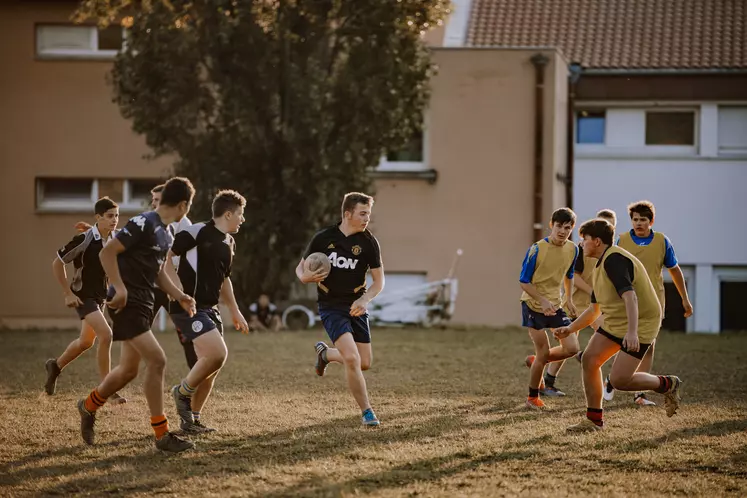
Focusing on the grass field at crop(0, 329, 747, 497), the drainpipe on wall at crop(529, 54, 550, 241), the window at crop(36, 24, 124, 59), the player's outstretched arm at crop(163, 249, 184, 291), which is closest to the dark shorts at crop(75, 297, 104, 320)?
the grass field at crop(0, 329, 747, 497)

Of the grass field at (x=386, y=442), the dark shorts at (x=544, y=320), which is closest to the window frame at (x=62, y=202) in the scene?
the grass field at (x=386, y=442)

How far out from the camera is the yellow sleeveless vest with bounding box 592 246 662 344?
928 centimetres

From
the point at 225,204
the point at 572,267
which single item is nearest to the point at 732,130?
the point at 572,267

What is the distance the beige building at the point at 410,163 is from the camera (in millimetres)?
27000

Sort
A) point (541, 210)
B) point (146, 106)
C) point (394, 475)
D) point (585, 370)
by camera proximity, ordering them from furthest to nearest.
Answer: point (541, 210) → point (146, 106) → point (585, 370) → point (394, 475)

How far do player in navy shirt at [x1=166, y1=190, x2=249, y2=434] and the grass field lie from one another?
0.50 meters

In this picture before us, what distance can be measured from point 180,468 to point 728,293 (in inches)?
959

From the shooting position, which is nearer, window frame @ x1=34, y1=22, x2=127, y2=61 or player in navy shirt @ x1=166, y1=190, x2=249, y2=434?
player in navy shirt @ x1=166, y1=190, x2=249, y2=434

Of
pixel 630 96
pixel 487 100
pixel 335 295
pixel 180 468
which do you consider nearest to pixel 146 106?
pixel 487 100

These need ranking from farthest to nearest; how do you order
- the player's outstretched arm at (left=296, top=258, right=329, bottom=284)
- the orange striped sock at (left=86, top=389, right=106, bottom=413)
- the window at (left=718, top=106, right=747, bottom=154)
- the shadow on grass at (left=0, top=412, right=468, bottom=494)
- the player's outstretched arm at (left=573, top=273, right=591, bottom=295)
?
the window at (left=718, top=106, right=747, bottom=154) → the player's outstretched arm at (left=573, top=273, right=591, bottom=295) → the player's outstretched arm at (left=296, top=258, right=329, bottom=284) → the orange striped sock at (left=86, top=389, right=106, bottom=413) → the shadow on grass at (left=0, top=412, right=468, bottom=494)

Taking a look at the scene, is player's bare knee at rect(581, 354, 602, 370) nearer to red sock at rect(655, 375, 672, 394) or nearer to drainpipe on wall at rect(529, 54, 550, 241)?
red sock at rect(655, 375, 672, 394)

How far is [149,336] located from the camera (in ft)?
27.6

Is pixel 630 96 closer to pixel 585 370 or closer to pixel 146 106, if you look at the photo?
pixel 146 106

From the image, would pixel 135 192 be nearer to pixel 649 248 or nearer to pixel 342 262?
pixel 649 248
